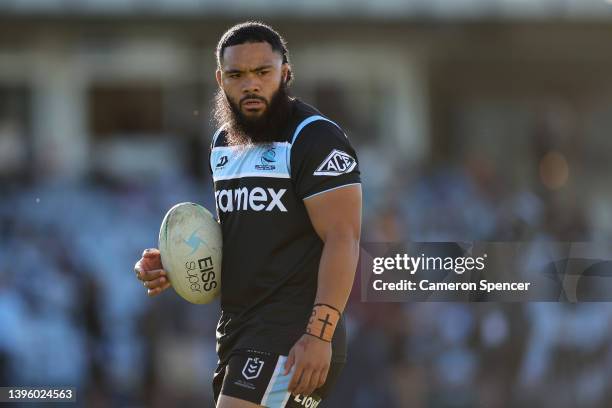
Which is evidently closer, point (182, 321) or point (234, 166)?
point (234, 166)

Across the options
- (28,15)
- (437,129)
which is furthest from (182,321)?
(437,129)

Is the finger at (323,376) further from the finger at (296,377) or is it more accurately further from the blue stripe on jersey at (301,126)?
the blue stripe on jersey at (301,126)

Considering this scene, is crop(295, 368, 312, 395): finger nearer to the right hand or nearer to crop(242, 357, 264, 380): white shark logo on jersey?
crop(242, 357, 264, 380): white shark logo on jersey

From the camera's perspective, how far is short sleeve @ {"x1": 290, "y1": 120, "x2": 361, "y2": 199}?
4.93 m

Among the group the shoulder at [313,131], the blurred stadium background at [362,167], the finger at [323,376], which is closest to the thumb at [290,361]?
the finger at [323,376]

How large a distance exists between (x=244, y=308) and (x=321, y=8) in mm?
10798

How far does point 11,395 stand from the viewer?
28.2 ft

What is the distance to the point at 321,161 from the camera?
4953 millimetres

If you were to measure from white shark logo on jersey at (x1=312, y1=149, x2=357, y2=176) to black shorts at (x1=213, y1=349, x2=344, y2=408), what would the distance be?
0.75m

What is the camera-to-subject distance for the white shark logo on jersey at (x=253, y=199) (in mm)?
5086

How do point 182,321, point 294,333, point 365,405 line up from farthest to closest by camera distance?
point 182,321 < point 365,405 < point 294,333

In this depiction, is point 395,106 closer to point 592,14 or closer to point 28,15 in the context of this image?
point 592,14

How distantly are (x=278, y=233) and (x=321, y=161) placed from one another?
1.19 feet

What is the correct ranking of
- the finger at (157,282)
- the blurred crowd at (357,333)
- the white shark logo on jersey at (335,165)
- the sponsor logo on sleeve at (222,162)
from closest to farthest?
the white shark logo on jersey at (335,165) < the sponsor logo on sleeve at (222,162) < the finger at (157,282) < the blurred crowd at (357,333)
